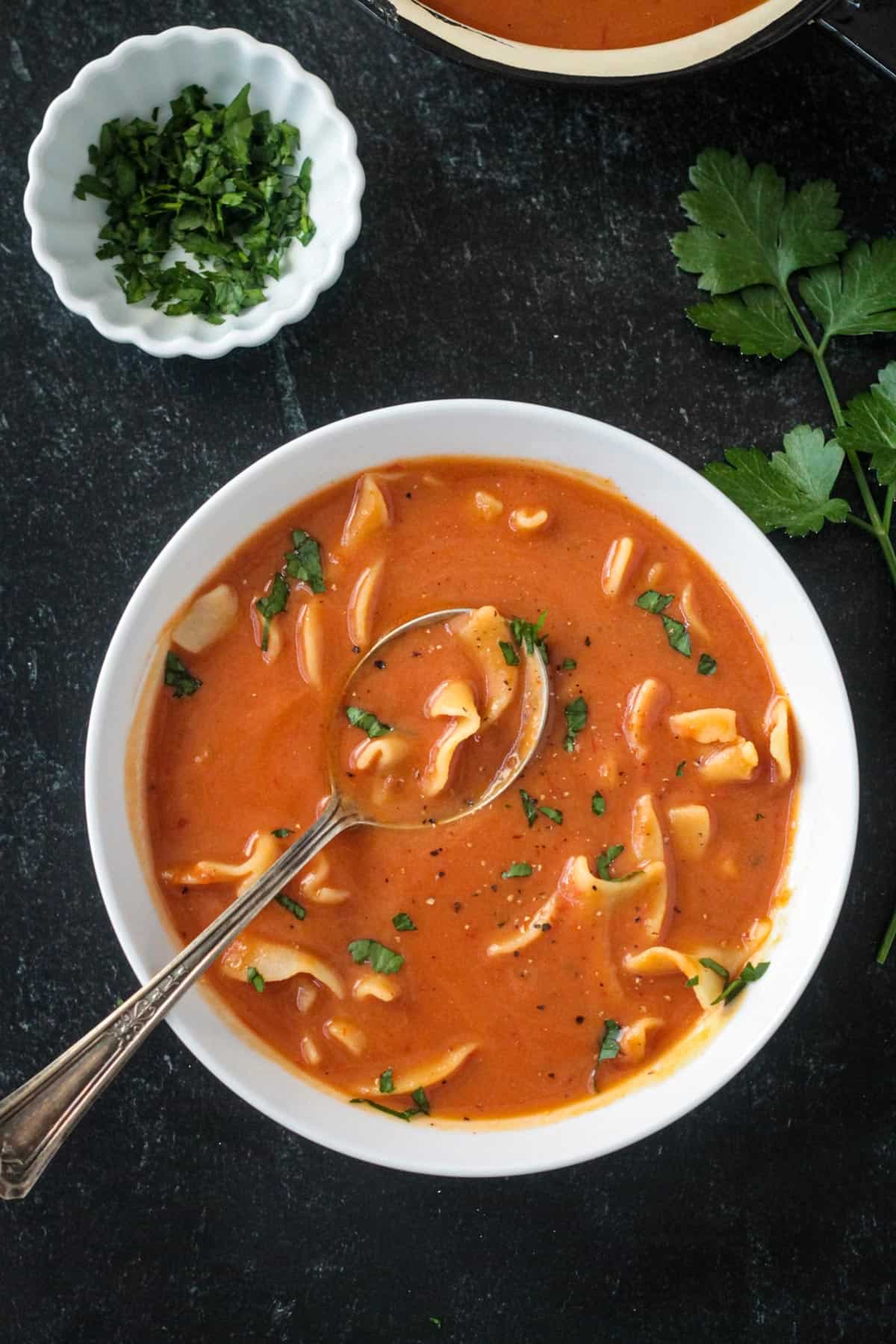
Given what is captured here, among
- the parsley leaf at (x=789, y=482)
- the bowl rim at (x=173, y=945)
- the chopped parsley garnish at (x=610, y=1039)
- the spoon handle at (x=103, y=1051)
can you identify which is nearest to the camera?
the spoon handle at (x=103, y=1051)

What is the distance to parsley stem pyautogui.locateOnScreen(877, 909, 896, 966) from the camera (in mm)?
3730

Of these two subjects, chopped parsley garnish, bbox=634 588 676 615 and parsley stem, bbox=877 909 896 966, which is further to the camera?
parsley stem, bbox=877 909 896 966

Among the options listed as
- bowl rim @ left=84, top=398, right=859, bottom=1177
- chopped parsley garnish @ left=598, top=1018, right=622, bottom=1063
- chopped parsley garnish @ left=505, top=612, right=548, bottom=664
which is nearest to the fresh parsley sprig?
bowl rim @ left=84, top=398, right=859, bottom=1177

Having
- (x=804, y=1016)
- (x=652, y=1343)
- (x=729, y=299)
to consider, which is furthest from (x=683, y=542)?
(x=652, y=1343)

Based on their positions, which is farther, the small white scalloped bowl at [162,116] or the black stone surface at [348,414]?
the black stone surface at [348,414]

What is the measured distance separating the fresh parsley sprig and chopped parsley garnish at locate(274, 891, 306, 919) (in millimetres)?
1649

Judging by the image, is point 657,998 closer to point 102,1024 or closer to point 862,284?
point 102,1024

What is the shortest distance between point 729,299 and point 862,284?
0.38 meters

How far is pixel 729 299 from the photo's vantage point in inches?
143

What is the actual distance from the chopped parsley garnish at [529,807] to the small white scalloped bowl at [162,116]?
1422 mm

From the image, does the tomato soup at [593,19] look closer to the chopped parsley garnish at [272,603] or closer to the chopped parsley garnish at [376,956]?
the chopped parsley garnish at [272,603]

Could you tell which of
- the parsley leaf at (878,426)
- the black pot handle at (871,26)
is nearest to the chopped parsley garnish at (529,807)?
the parsley leaf at (878,426)

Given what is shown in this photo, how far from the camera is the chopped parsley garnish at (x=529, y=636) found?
329 centimetres

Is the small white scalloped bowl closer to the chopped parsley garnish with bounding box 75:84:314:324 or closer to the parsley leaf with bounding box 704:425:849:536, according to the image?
the chopped parsley garnish with bounding box 75:84:314:324
